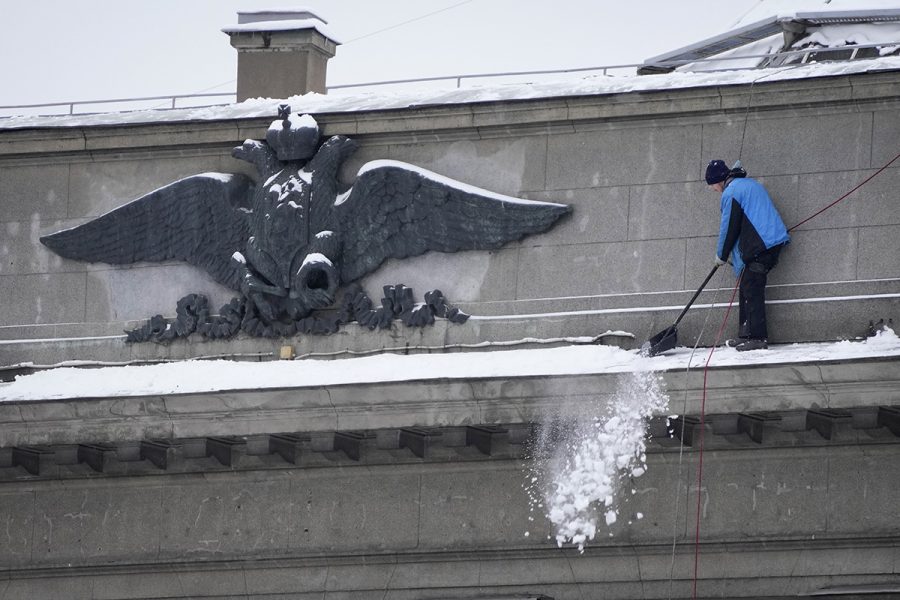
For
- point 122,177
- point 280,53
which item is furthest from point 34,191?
point 280,53

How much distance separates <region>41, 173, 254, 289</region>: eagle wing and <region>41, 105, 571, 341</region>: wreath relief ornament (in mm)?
10

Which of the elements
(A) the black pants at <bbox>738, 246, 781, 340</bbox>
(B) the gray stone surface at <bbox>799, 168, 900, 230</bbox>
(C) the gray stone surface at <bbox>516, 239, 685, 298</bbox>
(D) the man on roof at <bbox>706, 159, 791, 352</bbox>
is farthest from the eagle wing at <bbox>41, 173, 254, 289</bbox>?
(B) the gray stone surface at <bbox>799, 168, 900, 230</bbox>

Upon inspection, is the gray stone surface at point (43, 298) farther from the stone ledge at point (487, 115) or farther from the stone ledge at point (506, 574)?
the stone ledge at point (506, 574)

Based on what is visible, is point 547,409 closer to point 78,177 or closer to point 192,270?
point 192,270

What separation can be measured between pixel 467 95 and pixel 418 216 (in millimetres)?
1397

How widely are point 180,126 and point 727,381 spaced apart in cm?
705

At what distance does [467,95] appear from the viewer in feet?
80.9

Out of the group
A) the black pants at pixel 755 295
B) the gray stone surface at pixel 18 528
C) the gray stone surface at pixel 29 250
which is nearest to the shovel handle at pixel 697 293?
the black pants at pixel 755 295

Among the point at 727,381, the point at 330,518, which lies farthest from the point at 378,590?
the point at 727,381

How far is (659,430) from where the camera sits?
22312 millimetres

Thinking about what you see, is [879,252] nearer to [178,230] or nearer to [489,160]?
[489,160]

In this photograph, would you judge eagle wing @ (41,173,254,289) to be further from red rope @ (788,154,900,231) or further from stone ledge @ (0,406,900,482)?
red rope @ (788,154,900,231)

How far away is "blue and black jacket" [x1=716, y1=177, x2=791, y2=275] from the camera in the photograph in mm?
22344

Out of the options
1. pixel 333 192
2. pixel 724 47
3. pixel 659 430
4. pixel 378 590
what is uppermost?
pixel 724 47
